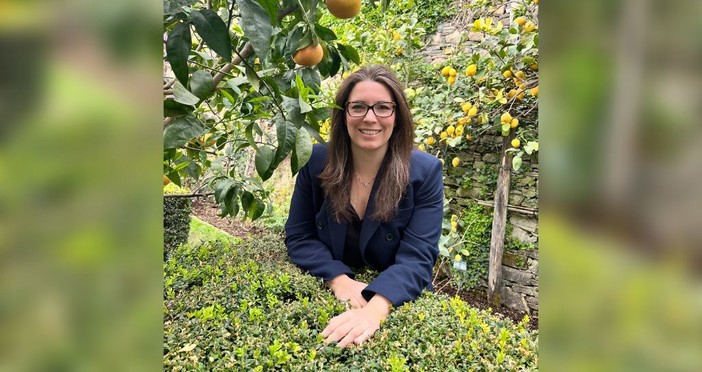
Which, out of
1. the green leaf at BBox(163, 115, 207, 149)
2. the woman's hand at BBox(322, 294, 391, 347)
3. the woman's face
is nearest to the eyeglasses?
the woman's face

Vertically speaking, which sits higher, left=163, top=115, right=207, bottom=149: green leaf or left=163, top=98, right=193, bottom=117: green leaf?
left=163, top=98, right=193, bottom=117: green leaf

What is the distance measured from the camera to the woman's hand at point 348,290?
4.13ft

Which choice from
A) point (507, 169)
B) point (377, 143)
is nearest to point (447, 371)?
point (377, 143)

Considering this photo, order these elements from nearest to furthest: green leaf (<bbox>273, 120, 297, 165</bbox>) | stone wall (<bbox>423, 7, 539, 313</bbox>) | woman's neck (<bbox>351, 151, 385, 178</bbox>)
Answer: green leaf (<bbox>273, 120, 297, 165</bbox>)
woman's neck (<bbox>351, 151, 385, 178</bbox>)
stone wall (<bbox>423, 7, 539, 313</bbox>)

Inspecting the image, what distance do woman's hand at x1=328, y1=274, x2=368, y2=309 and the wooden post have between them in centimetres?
231

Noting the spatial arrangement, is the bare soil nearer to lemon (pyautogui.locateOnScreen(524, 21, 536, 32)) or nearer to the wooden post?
the wooden post

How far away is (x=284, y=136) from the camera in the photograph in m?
0.84

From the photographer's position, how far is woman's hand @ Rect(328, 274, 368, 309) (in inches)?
49.5
